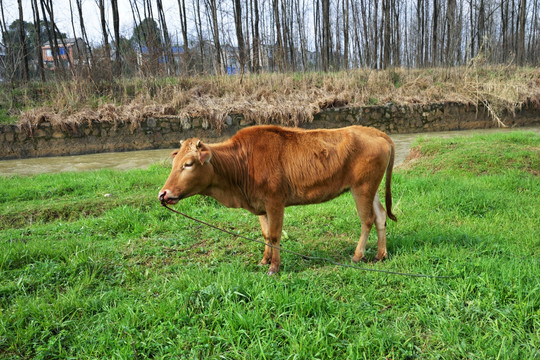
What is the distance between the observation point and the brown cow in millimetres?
3871

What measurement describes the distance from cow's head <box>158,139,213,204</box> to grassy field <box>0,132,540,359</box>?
2.61 ft

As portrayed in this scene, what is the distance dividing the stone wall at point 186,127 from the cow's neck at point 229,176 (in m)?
10.6

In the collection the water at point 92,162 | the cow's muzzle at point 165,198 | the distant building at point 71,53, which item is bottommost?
the water at point 92,162

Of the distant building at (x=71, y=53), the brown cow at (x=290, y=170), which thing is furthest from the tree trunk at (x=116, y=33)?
the brown cow at (x=290, y=170)

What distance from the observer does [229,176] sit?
3.96 metres

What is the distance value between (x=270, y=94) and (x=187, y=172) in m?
13.4

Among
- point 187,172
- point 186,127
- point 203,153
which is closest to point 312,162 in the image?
→ point 203,153

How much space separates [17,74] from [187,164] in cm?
1971

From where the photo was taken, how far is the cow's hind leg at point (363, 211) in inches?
156

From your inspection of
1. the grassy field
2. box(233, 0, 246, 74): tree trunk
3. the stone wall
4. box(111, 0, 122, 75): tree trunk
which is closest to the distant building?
box(111, 0, 122, 75): tree trunk

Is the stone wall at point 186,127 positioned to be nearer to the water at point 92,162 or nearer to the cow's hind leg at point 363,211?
the water at point 92,162

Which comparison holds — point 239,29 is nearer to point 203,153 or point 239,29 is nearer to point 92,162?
point 92,162

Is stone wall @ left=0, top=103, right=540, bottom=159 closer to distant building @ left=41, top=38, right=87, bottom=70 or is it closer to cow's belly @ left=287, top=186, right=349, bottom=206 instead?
distant building @ left=41, top=38, right=87, bottom=70

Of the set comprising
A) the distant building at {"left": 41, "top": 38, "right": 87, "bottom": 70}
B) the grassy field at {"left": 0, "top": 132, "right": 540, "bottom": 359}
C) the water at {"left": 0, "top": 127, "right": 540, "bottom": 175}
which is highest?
the distant building at {"left": 41, "top": 38, "right": 87, "bottom": 70}
